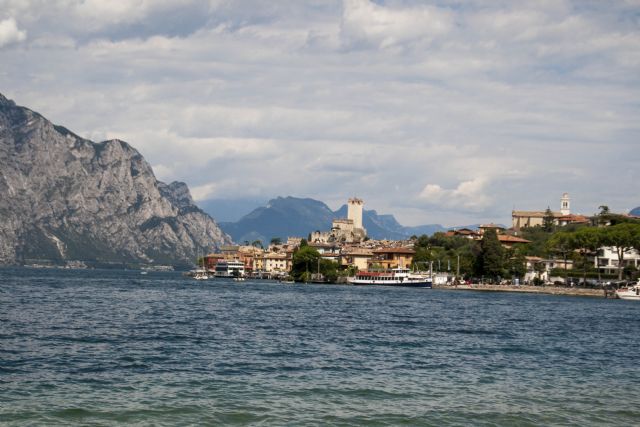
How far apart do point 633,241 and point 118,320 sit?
98056mm

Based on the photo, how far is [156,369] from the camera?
112ft

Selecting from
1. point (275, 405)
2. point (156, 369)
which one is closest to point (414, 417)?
point (275, 405)

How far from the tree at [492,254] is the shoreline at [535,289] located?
230 inches

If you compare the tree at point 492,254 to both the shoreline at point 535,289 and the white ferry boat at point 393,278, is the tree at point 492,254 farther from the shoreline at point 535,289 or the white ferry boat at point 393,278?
the white ferry boat at point 393,278

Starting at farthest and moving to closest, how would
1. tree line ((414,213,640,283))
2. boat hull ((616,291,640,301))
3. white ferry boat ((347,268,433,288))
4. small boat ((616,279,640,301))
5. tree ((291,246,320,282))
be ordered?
tree ((291,246,320,282)) < white ferry boat ((347,268,433,288)) < tree line ((414,213,640,283)) < small boat ((616,279,640,301)) < boat hull ((616,291,640,301))

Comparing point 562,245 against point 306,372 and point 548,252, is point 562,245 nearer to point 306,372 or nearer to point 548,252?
point 548,252

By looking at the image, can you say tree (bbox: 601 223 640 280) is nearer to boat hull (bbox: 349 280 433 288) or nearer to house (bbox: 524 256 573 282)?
house (bbox: 524 256 573 282)

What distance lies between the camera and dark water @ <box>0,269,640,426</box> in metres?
26.5

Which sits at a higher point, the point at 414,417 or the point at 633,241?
the point at 633,241

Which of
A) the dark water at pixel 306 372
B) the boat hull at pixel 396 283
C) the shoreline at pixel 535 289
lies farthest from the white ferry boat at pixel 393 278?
the dark water at pixel 306 372

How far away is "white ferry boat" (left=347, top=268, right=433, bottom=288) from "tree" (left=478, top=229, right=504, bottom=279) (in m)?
14.8

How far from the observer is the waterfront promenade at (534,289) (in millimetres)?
132538

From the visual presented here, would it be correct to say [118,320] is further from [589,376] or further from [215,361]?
[589,376]

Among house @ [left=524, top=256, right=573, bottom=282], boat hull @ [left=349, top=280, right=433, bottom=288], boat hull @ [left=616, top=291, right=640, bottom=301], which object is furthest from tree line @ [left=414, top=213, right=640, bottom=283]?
boat hull @ [left=616, top=291, right=640, bottom=301]
